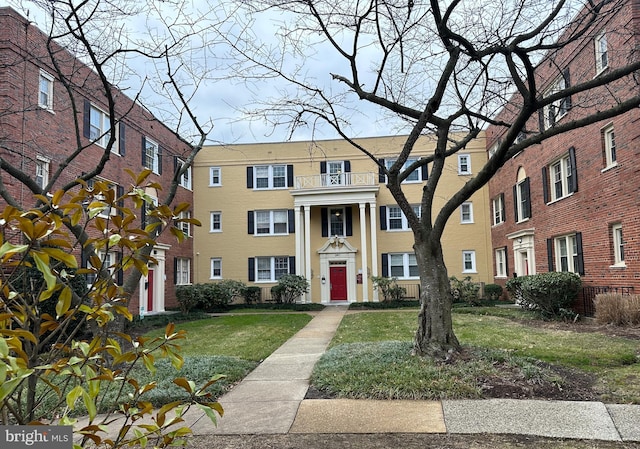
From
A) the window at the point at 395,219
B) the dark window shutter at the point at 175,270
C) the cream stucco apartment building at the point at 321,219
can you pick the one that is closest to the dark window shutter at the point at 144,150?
the cream stucco apartment building at the point at 321,219

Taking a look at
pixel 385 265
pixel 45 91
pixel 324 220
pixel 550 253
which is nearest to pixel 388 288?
pixel 385 265

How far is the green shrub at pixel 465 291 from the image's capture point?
21219mm

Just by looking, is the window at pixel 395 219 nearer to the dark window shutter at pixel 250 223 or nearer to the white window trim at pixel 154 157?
the dark window shutter at pixel 250 223

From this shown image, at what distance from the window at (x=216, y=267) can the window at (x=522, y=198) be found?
612 inches

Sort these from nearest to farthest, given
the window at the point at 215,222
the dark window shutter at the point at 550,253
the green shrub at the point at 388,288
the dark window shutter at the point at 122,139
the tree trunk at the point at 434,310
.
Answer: the tree trunk at the point at 434,310, the dark window shutter at the point at 550,253, the dark window shutter at the point at 122,139, the green shrub at the point at 388,288, the window at the point at 215,222

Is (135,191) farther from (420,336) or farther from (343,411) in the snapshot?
(420,336)

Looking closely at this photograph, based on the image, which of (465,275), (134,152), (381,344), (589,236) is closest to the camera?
(381,344)

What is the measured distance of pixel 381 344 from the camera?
8922 millimetres

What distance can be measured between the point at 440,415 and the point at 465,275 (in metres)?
20.4

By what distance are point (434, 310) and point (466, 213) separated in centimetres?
1891

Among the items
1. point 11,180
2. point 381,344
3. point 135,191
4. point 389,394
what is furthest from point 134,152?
point 135,191

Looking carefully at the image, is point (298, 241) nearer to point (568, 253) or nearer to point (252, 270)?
point (252, 270)

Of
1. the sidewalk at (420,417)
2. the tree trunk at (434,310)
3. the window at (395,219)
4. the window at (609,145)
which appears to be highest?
the window at (609,145)

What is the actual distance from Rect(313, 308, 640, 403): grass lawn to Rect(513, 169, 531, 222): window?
8.85 m
